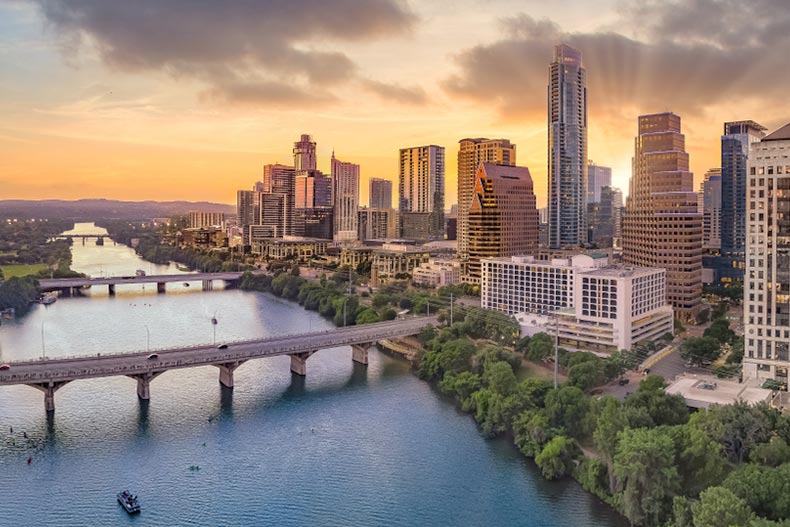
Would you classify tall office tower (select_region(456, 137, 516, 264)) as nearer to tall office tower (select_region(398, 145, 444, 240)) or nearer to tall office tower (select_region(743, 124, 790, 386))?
tall office tower (select_region(398, 145, 444, 240))

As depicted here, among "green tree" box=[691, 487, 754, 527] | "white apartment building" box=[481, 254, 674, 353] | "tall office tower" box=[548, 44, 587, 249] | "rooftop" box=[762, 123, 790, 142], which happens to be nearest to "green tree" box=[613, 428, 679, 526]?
"green tree" box=[691, 487, 754, 527]

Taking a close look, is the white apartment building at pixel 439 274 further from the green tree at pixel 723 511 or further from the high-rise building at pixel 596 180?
the high-rise building at pixel 596 180

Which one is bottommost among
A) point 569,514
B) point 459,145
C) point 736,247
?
point 569,514

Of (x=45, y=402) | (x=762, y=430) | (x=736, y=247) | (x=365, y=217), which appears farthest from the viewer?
(x=365, y=217)

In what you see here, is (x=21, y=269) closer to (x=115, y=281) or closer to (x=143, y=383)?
(x=115, y=281)

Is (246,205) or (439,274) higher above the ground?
(246,205)

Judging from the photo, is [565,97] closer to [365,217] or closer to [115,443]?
[365,217]

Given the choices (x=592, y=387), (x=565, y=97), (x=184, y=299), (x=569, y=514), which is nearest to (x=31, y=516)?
(x=569, y=514)

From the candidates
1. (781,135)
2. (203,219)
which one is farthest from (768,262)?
(203,219)
